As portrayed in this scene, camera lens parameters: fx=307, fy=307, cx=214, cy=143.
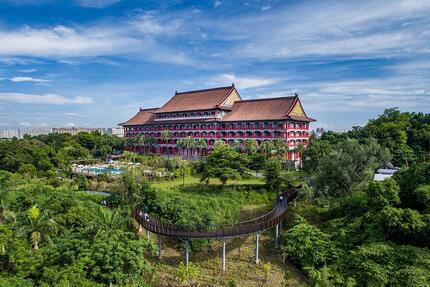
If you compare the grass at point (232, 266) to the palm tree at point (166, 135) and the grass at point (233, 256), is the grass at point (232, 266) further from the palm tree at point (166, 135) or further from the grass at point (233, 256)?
the palm tree at point (166, 135)

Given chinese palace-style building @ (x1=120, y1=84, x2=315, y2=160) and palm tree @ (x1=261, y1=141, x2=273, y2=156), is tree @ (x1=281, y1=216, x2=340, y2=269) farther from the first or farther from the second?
chinese palace-style building @ (x1=120, y1=84, x2=315, y2=160)

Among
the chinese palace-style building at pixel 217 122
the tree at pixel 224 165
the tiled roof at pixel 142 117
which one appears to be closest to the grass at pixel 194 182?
the tree at pixel 224 165

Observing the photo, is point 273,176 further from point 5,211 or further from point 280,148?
point 5,211

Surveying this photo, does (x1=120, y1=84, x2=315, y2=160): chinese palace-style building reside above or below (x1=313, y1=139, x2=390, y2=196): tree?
above

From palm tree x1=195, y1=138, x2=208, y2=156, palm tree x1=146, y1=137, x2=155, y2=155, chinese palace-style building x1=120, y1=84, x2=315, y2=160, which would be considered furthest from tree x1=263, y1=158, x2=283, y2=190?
palm tree x1=146, y1=137, x2=155, y2=155

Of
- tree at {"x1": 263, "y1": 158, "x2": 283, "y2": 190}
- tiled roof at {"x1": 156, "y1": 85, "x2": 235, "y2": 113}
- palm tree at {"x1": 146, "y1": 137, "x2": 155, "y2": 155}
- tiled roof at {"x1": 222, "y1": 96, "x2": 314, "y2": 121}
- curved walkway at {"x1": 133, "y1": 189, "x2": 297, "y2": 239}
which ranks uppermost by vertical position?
tiled roof at {"x1": 156, "y1": 85, "x2": 235, "y2": 113}

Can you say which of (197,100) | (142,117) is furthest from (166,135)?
(142,117)

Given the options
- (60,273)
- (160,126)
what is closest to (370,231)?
(60,273)
